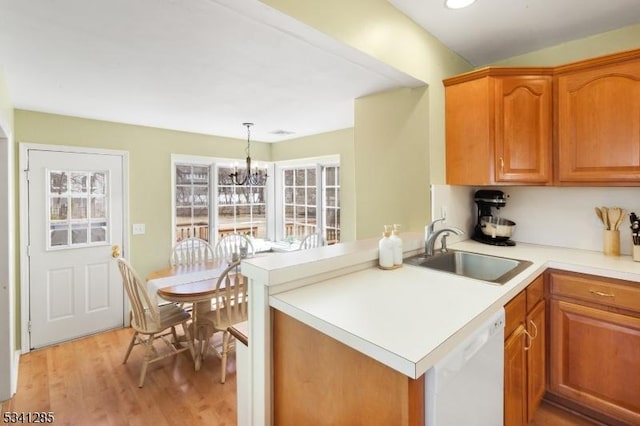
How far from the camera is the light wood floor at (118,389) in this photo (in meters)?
2.01

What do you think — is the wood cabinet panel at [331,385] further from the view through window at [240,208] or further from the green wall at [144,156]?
the view through window at [240,208]

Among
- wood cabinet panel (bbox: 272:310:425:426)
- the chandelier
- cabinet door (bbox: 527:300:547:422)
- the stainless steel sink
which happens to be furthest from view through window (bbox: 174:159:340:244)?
wood cabinet panel (bbox: 272:310:425:426)

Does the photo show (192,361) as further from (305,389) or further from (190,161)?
(190,161)

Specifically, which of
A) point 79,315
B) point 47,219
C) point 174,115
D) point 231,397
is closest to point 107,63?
point 174,115

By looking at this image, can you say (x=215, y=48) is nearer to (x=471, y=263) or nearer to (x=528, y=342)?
(x=471, y=263)

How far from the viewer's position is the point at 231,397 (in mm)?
2201

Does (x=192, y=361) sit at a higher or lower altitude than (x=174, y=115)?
lower

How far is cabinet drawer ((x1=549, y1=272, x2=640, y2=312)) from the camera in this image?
160cm

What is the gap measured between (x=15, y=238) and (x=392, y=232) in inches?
131

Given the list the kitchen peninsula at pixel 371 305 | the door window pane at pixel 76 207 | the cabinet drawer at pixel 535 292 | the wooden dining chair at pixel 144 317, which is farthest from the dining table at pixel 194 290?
the cabinet drawer at pixel 535 292

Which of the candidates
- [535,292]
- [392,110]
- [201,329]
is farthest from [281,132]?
[535,292]

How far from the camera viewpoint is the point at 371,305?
115 centimetres

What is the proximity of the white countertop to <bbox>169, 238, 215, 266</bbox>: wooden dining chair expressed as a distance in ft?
8.22

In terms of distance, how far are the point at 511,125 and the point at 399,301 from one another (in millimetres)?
1570
